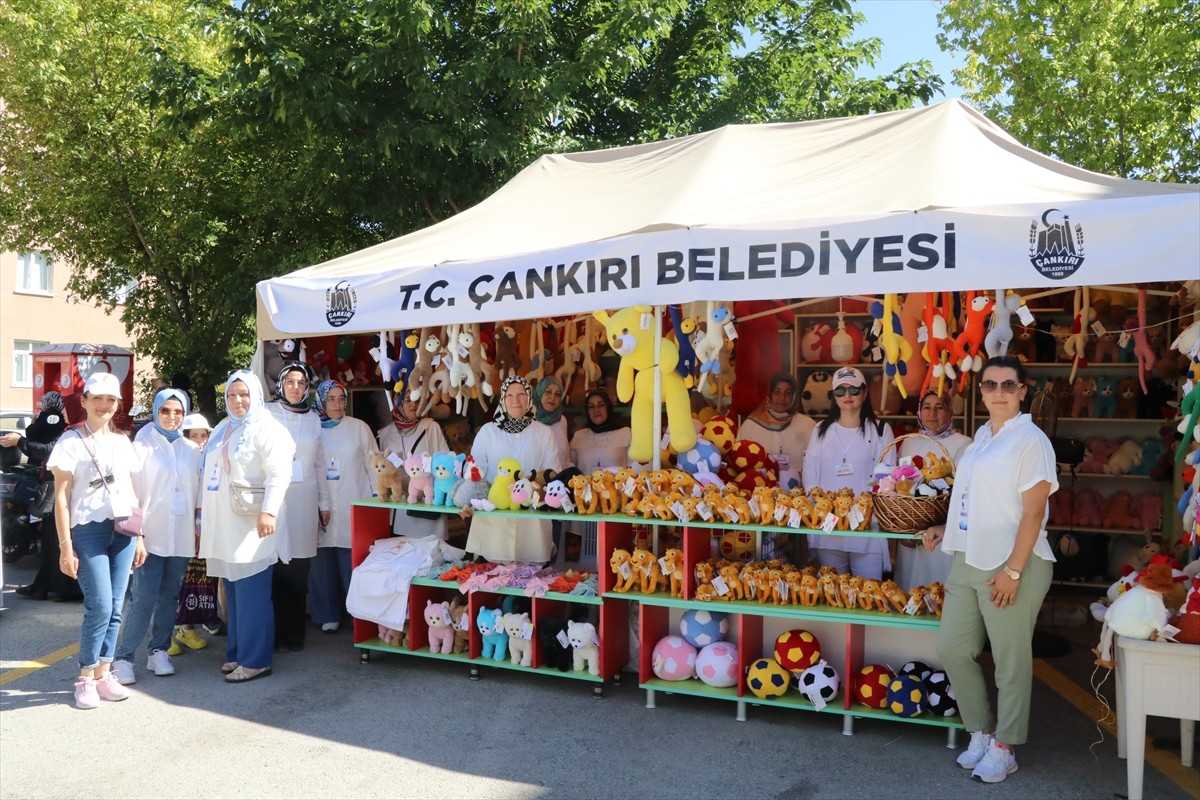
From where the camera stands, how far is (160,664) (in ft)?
17.9

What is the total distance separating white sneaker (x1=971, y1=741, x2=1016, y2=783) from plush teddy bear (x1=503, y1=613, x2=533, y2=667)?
2372mm

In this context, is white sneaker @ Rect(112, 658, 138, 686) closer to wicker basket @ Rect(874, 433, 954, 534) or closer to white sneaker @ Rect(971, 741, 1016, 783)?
wicker basket @ Rect(874, 433, 954, 534)

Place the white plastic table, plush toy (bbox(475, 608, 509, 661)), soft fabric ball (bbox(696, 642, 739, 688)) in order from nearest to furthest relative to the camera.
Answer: the white plastic table → soft fabric ball (bbox(696, 642, 739, 688)) → plush toy (bbox(475, 608, 509, 661))

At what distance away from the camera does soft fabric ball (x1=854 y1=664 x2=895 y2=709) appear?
4.38 meters

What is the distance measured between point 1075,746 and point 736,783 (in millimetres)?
1696

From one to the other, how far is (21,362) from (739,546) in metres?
23.7

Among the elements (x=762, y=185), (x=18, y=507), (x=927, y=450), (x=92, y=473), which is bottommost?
(x=18, y=507)

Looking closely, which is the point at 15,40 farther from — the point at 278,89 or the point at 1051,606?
the point at 1051,606

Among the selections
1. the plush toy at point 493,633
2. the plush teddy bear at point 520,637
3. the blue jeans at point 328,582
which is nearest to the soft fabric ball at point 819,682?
the plush teddy bear at point 520,637

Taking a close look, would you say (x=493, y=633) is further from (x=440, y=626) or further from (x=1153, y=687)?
(x=1153, y=687)

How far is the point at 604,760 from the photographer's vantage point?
164 inches

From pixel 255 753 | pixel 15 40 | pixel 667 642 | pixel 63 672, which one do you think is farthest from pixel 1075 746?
pixel 15 40

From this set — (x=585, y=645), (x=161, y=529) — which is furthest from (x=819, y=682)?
(x=161, y=529)

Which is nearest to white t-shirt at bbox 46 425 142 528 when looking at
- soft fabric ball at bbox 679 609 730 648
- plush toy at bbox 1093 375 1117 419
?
soft fabric ball at bbox 679 609 730 648
